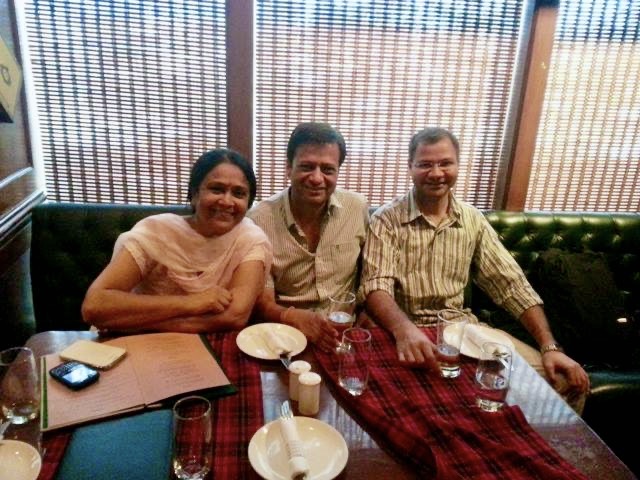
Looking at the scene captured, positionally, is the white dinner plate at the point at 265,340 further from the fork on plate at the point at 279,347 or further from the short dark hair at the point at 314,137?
the short dark hair at the point at 314,137

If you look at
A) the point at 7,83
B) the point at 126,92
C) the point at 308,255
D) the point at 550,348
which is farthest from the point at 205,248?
the point at 550,348

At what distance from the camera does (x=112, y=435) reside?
34.1 inches

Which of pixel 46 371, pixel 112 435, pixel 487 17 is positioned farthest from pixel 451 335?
pixel 487 17

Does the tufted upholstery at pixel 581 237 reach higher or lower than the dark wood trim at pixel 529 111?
lower

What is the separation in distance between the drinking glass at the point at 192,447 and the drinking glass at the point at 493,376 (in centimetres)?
65

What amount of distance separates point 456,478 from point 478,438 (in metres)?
0.14

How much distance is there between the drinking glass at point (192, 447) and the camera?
2.78ft

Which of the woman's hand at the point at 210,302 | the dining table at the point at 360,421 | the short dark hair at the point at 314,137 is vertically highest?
the short dark hair at the point at 314,137

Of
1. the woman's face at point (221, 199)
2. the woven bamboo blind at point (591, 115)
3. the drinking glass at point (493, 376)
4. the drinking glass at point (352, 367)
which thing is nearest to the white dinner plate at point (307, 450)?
the drinking glass at point (352, 367)

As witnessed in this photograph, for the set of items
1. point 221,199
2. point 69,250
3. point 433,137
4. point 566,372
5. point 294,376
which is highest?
point 433,137

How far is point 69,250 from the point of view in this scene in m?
2.16

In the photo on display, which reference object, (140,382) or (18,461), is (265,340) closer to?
(140,382)

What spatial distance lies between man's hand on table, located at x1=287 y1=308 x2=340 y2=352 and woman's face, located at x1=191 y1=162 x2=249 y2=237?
0.42 metres

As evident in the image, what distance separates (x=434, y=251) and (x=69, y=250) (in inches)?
66.7
